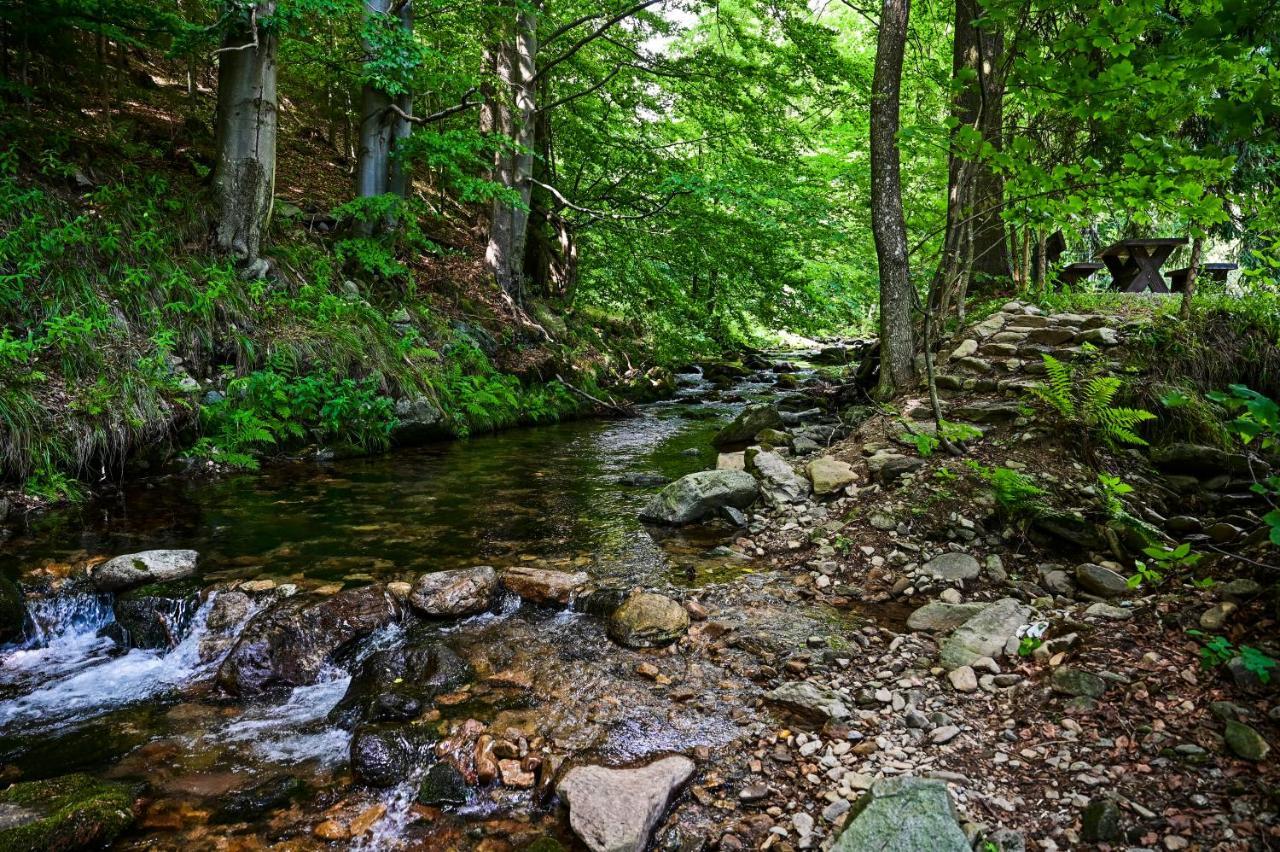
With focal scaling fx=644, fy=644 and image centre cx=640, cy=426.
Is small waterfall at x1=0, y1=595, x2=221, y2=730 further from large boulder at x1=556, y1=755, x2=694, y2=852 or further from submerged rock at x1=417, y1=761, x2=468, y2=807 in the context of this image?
large boulder at x1=556, y1=755, x2=694, y2=852

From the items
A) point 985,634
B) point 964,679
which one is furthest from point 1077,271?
point 964,679

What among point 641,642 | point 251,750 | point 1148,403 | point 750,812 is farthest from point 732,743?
point 1148,403

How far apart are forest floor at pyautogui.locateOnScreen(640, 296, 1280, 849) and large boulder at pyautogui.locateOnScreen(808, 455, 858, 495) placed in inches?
14.6

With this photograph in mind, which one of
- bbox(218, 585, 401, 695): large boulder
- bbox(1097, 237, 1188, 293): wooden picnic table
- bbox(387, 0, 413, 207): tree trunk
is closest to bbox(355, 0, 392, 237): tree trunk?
bbox(387, 0, 413, 207): tree trunk

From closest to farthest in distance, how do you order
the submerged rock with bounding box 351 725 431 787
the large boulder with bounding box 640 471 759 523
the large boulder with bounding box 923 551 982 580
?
the submerged rock with bounding box 351 725 431 787 < the large boulder with bounding box 923 551 982 580 < the large boulder with bounding box 640 471 759 523

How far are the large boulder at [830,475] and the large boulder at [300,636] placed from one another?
3.52m

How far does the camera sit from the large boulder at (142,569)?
164 inches

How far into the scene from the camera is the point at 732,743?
2811mm

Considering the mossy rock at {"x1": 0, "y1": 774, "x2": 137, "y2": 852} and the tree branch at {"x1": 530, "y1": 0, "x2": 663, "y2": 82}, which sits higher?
the tree branch at {"x1": 530, "y1": 0, "x2": 663, "y2": 82}

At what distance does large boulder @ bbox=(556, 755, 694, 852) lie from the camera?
230cm

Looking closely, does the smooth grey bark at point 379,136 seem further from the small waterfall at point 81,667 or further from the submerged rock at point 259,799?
the submerged rock at point 259,799

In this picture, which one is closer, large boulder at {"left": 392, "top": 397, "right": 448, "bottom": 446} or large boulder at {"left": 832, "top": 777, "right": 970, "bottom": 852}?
large boulder at {"left": 832, "top": 777, "right": 970, "bottom": 852}

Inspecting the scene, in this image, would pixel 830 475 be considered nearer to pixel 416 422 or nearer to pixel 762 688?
pixel 762 688

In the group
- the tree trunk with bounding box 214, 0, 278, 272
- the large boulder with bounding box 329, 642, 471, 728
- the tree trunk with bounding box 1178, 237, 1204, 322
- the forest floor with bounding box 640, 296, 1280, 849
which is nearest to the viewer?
the forest floor with bounding box 640, 296, 1280, 849
